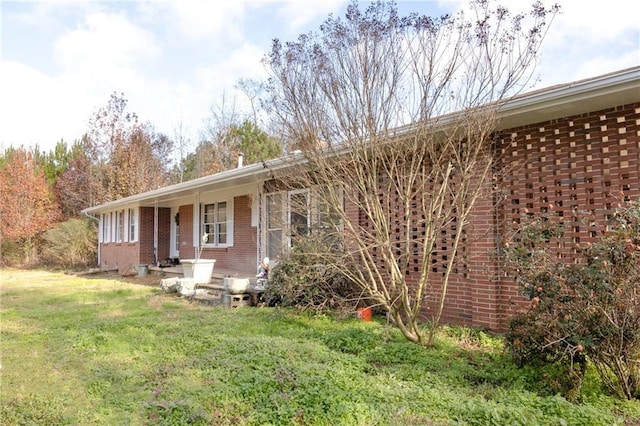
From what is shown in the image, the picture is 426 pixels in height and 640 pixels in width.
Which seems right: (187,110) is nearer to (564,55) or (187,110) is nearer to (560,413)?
(564,55)

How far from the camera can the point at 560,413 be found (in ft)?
10.5

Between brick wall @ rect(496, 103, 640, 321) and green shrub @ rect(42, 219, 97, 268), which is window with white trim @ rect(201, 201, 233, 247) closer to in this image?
brick wall @ rect(496, 103, 640, 321)

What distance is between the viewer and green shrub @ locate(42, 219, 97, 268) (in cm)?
2159

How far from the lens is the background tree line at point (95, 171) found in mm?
24688

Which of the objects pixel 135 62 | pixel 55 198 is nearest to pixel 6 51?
pixel 135 62

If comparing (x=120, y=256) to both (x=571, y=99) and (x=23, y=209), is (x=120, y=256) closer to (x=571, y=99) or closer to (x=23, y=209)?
(x=23, y=209)

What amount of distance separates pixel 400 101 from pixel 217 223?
10119 millimetres

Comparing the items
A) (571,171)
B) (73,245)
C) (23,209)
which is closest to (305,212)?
(571,171)

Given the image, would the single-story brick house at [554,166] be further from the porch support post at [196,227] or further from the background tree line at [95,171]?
the background tree line at [95,171]

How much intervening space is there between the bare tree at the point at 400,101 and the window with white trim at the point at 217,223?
8.17m

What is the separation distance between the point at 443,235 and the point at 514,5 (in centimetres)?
328

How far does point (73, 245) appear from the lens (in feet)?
71.2

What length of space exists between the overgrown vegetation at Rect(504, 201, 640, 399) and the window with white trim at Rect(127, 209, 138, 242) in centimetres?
1657

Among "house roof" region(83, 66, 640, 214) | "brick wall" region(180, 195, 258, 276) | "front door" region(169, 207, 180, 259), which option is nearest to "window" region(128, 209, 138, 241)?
"front door" region(169, 207, 180, 259)
